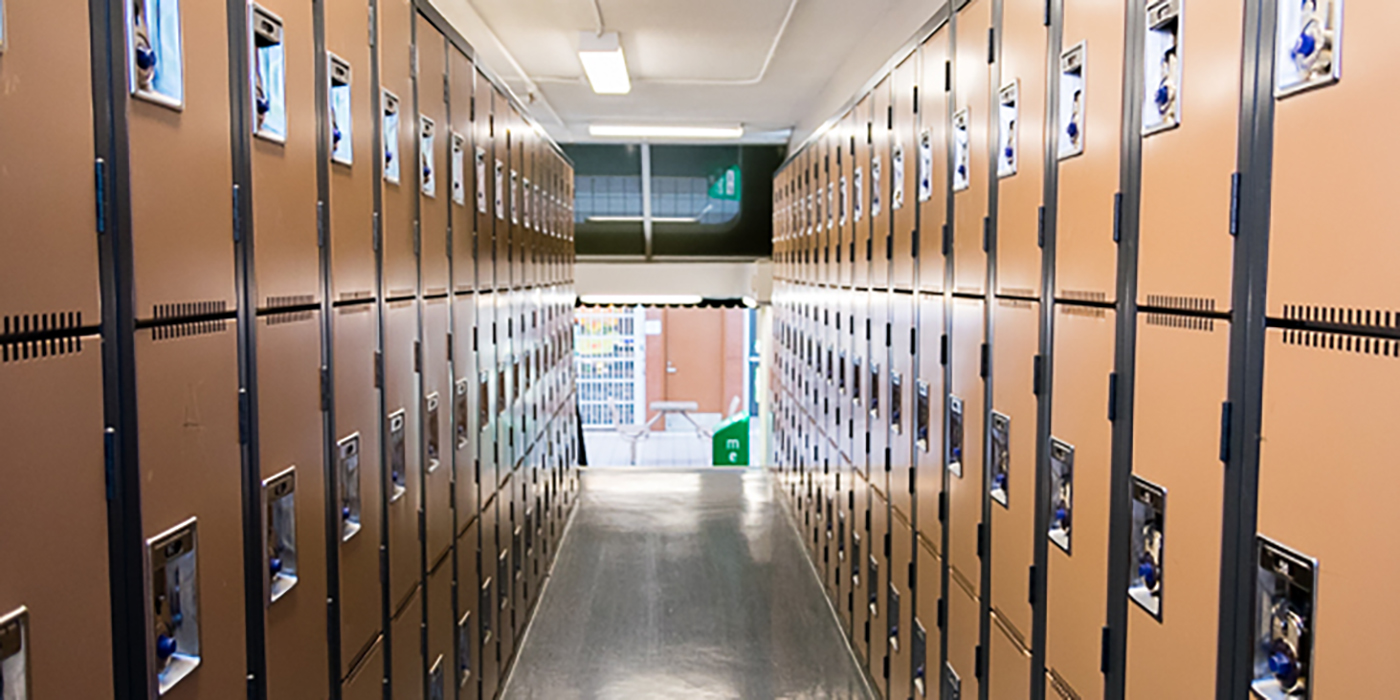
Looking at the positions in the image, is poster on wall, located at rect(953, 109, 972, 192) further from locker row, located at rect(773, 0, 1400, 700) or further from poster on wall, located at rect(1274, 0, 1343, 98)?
poster on wall, located at rect(1274, 0, 1343, 98)

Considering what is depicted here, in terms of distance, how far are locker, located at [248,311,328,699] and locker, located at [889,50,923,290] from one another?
2.39 metres

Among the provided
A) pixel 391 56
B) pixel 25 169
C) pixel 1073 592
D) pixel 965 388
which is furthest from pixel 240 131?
pixel 965 388

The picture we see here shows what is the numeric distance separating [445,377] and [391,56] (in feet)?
4.01

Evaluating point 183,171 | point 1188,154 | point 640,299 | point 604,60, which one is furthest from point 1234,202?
point 640,299

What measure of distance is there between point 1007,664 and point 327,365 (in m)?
1.96

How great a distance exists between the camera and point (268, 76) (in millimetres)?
2049

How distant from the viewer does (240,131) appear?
190 cm

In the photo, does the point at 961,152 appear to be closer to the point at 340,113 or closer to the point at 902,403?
the point at 902,403

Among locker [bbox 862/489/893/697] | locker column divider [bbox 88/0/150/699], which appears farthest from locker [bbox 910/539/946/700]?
locker column divider [bbox 88/0/150/699]

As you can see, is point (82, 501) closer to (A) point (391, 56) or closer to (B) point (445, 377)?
(A) point (391, 56)

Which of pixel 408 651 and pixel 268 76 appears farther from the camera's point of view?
pixel 408 651

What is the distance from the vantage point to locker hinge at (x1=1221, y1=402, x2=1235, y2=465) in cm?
166

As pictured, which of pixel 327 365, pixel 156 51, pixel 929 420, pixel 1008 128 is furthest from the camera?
pixel 929 420

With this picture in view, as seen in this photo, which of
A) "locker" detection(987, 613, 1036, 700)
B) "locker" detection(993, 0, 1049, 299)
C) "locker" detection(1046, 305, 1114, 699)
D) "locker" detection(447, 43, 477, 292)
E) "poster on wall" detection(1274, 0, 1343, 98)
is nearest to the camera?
"poster on wall" detection(1274, 0, 1343, 98)
